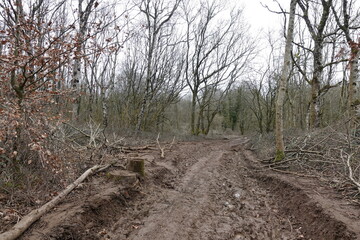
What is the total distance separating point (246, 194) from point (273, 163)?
263 cm

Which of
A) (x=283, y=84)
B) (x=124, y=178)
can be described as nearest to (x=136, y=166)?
(x=124, y=178)

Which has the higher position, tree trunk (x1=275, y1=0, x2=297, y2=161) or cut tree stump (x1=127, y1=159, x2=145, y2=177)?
tree trunk (x1=275, y1=0, x2=297, y2=161)

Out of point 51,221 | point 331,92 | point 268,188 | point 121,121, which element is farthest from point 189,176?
point 331,92

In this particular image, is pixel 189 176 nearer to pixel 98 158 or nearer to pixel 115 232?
pixel 98 158

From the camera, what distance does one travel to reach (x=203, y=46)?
22.6m

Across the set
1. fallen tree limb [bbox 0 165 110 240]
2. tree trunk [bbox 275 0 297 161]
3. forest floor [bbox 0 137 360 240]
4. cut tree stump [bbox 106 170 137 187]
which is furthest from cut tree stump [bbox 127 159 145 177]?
tree trunk [bbox 275 0 297 161]

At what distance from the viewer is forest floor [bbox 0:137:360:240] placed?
10.5ft

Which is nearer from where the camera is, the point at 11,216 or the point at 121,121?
the point at 11,216

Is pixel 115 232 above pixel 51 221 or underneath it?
underneath

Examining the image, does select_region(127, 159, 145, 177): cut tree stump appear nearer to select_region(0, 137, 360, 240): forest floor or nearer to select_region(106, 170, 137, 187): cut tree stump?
select_region(0, 137, 360, 240): forest floor

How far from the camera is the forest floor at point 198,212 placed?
321 centimetres

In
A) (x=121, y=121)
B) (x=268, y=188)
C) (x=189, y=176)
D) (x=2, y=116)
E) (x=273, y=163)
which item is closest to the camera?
(x=2, y=116)

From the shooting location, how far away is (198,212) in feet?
13.6

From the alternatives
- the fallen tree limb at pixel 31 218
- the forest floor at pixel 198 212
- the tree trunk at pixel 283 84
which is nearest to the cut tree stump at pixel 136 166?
the forest floor at pixel 198 212
